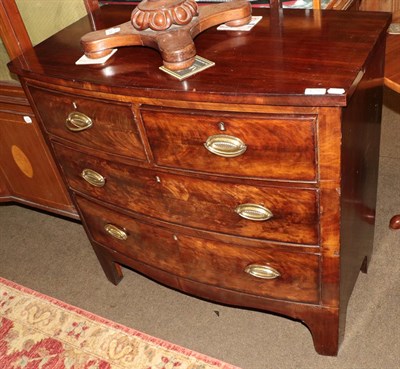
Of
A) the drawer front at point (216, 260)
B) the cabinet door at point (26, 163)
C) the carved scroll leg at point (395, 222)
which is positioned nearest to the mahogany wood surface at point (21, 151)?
the cabinet door at point (26, 163)

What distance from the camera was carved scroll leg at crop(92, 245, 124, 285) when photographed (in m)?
2.06

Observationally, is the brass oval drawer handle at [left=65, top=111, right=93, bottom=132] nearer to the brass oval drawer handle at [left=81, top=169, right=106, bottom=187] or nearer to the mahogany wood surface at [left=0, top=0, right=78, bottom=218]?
the brass oval drawer handle at [left=81, top=169, right=106, bottom=187]

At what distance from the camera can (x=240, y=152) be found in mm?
1276

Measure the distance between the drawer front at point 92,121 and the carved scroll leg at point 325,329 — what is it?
29.1 inches

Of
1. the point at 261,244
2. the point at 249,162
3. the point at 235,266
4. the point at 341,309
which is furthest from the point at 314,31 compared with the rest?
the point at 341,309

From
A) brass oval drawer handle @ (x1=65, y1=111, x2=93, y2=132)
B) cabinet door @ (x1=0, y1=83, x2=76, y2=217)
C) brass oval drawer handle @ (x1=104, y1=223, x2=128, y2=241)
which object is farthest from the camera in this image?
cabinet door @ (x1=0, y1=83, x2=76, y2=217)

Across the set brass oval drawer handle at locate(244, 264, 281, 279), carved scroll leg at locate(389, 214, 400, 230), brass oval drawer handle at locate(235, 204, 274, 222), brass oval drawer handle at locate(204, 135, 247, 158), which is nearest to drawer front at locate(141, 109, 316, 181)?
brass oval drawer handle at locate(204, 135, 247, 158)

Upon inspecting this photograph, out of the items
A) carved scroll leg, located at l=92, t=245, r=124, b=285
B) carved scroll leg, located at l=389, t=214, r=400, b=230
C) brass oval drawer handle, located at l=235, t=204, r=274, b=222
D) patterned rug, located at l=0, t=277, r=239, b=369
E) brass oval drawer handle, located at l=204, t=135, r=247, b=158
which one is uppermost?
brass oval drawer handle, located at l=204, t=135, r=247, b=158

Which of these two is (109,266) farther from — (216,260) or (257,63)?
(257,63)

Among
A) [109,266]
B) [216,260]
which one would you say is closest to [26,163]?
[109,266]

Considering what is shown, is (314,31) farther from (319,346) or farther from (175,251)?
(319,346)

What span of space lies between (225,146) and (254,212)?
0.22 metres

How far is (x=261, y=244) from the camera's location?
1479 mm

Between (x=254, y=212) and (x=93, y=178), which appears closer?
(x=254, y=212)
